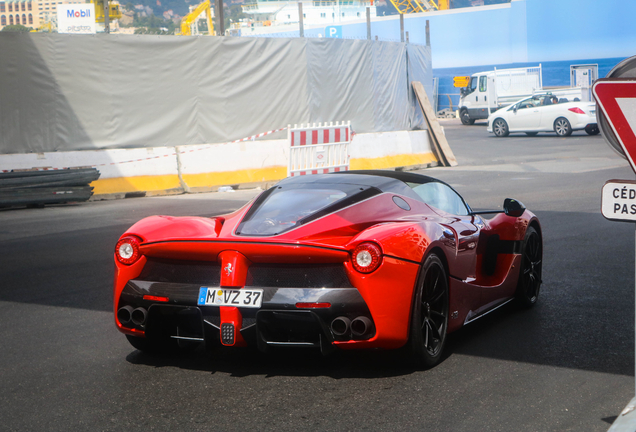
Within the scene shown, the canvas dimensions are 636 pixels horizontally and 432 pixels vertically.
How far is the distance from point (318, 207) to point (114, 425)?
1.67 m

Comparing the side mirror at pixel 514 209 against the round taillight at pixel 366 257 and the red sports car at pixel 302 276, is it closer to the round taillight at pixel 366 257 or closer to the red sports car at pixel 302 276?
the red sports car at pixel 302 276

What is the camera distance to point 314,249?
395 centimetres

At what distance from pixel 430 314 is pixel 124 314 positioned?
1.73 metres

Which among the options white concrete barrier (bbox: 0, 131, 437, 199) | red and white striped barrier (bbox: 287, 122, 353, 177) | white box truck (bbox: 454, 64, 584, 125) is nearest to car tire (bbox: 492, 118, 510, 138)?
white box truck (bbox: 454, 64, 584, 125)

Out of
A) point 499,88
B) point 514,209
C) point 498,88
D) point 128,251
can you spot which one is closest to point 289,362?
point 128,251

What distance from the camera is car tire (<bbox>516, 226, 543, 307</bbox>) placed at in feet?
18.5

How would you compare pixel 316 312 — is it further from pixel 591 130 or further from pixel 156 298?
pixel 591 130

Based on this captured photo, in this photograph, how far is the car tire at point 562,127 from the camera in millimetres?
28984

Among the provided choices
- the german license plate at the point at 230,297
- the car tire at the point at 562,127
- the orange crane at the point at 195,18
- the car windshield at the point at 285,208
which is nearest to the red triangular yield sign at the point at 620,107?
the car windshield at the point at 285,208

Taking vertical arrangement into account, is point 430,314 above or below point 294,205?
below

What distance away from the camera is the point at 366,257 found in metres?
3.96

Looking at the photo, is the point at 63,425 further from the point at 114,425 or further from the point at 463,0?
the point at 463,0

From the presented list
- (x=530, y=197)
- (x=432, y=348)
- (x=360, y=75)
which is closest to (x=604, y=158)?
(x=360, y=75)

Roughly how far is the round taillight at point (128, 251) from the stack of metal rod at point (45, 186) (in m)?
8.78
